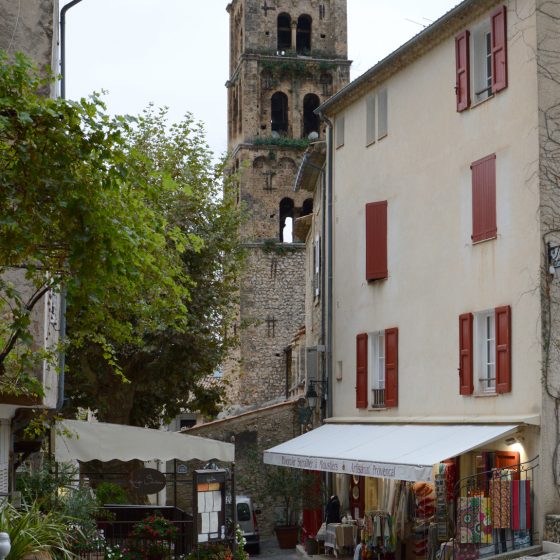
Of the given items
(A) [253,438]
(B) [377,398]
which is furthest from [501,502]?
(A) [253,438]

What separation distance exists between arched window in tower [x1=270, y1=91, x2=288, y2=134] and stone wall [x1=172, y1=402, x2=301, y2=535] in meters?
19.8

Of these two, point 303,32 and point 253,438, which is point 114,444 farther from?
point 303,32

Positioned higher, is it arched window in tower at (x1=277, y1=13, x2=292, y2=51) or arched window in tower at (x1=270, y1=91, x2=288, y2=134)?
arched window in tower at (x1=277, y1=13, x2=292, y2=51)

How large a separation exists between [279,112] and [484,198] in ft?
103

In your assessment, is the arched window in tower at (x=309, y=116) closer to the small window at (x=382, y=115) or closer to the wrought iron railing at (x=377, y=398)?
the small window at (x=382, y=115)

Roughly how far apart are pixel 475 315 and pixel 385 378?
13.4 feet

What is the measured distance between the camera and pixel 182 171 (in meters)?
29.7

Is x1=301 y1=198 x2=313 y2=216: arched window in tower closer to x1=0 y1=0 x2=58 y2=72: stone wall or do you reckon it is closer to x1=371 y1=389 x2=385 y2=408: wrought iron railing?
x1=371 y1=389 x2=385 y2=408: wrought iron railing

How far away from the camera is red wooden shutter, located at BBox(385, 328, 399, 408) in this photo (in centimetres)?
2359

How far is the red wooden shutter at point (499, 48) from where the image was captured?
64.2 feet

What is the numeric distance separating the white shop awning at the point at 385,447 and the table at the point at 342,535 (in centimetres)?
185

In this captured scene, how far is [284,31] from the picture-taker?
51.8 meters

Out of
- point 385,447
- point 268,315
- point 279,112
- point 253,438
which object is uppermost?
point 279,112

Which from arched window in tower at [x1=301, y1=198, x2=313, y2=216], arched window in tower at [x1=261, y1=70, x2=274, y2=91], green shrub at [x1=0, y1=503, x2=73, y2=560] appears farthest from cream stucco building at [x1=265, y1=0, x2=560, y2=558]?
arched window in tower at [x1=261, y1=70, x2=274, y2=91]
